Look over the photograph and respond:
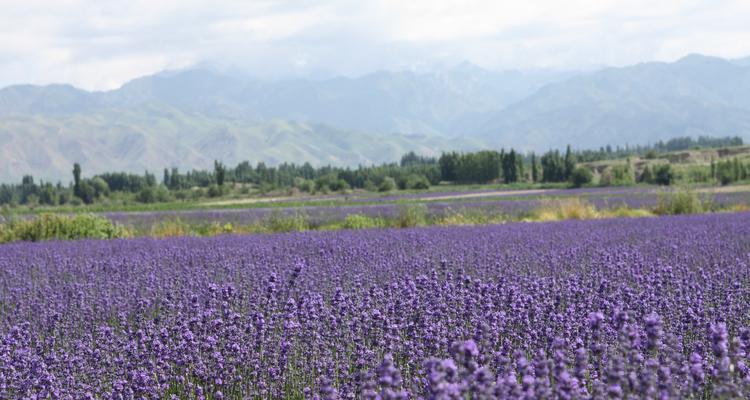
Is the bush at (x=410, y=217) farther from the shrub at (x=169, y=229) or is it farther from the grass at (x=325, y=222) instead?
the shrub at (x=169, y=229)

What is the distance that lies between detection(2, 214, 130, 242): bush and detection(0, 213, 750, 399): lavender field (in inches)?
320

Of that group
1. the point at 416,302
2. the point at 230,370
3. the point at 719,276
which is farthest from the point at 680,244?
the point at 230,370

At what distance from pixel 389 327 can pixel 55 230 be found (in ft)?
53.0

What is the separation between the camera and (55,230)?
18.5m

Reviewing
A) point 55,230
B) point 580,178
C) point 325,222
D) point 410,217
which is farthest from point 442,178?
point 55,230

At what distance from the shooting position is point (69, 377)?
488 centimetres

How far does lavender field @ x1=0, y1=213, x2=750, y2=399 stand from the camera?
10.6ft

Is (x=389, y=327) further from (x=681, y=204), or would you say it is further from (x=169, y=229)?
(x=681, y=204)

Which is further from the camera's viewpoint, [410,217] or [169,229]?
[410,217]

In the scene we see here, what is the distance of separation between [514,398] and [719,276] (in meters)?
5.34

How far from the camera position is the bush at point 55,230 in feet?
60.0

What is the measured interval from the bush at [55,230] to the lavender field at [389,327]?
26.7 ft

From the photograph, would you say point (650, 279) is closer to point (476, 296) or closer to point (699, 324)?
point (699, 324)

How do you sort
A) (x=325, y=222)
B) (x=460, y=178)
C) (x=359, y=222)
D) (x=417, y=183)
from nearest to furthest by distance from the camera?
(x=359, y=222), (x=325, y=222), (x=417, y=183), (x=460, y=178)
